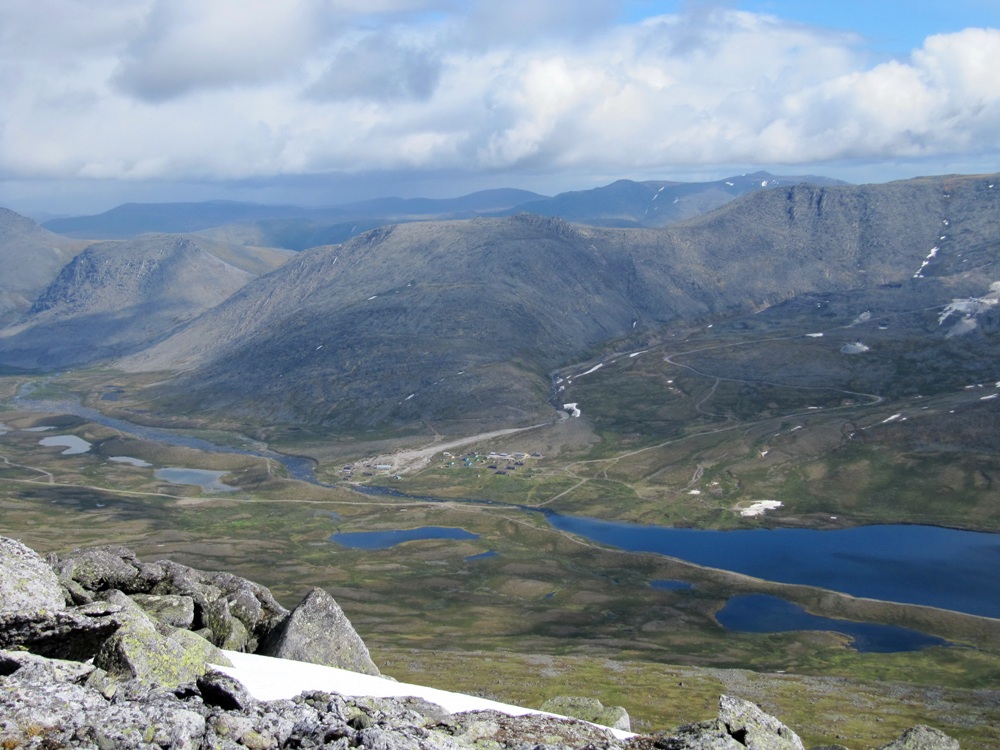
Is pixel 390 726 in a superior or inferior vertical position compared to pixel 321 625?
superior

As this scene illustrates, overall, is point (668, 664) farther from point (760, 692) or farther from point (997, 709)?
point (997, 709)

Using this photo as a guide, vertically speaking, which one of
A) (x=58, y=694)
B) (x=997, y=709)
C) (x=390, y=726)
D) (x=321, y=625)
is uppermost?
(x=58, y=694)

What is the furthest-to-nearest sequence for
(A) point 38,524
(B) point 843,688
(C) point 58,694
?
1. (A) point 38,524
2. (B) point 843,688
3. (C) point 58,694

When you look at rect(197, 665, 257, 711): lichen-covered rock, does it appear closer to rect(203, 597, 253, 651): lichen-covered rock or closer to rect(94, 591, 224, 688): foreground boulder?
rect(94, 591, 224, 688): foreground boulder

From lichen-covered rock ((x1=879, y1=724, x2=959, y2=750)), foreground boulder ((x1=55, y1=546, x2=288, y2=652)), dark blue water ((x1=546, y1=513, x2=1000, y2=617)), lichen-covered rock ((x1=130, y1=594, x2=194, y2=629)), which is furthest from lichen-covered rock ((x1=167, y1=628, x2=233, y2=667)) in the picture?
dark blue water ((x1=546, y1=513, x2=1000, y2=617))

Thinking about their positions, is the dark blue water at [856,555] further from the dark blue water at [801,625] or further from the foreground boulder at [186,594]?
the foreground boulder at [186,594]

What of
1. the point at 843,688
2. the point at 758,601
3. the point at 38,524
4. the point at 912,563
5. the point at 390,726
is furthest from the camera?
the point at 38,524

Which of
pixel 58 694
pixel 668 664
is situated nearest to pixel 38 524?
pixel 668 664
